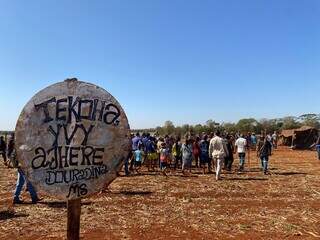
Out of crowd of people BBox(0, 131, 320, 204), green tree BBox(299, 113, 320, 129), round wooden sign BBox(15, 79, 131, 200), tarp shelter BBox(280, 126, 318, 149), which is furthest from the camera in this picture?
green tree BBox(299, 113, 320, 129)

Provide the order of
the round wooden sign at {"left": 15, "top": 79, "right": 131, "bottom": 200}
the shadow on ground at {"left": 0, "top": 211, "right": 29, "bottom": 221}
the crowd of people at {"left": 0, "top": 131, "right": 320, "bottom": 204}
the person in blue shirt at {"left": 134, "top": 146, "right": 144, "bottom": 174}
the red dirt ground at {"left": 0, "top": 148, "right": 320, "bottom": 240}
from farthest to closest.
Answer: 1. the person in blue shirt at {"left": 134, "top": 146, "right": 144, "bottom": 174}
2. the crowd of people at {"left": 0, "top": 131, "right": 320, "bottom": 204}
3. the shadow on ground at {"left": 0, "top": 211, "right": 29, "bottom": 221}
4. the red dirt ground at {"left": 0, "top": 148, "right": 320, "bottom": 240}
5. the round wooden sign at {"left": 15, "top": 79, "right": 131, "bottom": 200}

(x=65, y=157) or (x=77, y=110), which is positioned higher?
(x=77, y=110)

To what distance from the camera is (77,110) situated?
4.38m

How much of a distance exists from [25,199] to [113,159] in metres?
9.35

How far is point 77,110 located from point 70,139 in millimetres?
283

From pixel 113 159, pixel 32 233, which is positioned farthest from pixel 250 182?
pixel 113 159

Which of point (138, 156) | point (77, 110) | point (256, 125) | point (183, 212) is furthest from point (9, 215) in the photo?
point (256, 125)

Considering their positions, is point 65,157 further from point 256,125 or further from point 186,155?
point 256,125

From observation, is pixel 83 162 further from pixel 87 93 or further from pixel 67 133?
pixel 87 93

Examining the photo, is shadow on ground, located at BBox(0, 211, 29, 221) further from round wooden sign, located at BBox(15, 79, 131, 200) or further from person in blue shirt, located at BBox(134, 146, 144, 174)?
person in blue shirt, located at BBox(134, 146, 144, 174)

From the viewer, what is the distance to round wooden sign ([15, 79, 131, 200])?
427 cm

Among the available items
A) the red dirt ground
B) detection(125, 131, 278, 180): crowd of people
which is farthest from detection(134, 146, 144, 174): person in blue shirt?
the red dirt ground

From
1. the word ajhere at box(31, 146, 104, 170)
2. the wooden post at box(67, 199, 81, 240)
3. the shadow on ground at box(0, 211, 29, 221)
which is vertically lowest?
the shadow on ground at box(0, 211, 29, 221)

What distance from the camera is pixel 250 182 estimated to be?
17219mm
